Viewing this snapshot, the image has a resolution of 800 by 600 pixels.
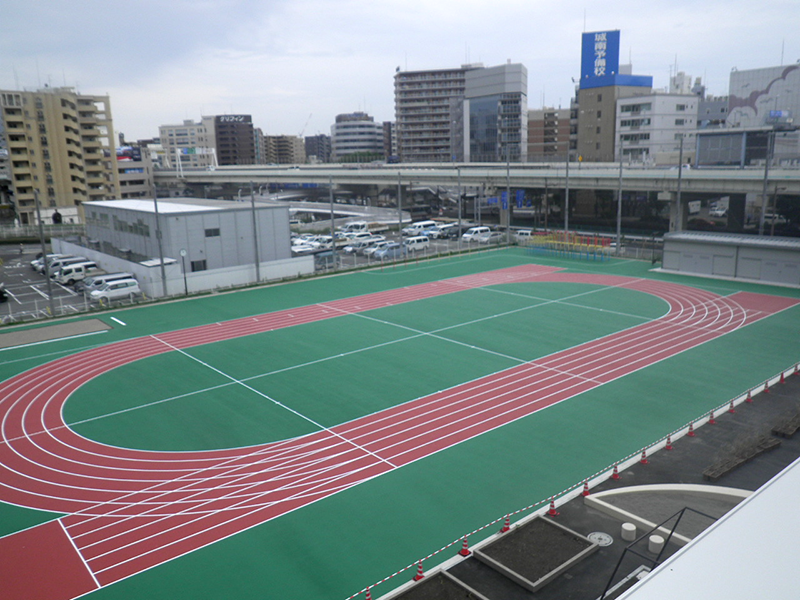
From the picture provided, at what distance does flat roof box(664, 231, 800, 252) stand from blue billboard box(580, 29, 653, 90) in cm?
5175

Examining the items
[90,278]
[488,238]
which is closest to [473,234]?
[488,238]

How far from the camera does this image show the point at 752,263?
33.8 m

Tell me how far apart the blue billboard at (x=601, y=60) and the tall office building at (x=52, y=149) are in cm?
6848

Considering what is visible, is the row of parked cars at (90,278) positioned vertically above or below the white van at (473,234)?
below

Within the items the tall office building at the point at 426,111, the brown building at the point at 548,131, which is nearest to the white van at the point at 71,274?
the tall office building at the point at 426,111

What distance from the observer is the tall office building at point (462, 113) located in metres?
93.1

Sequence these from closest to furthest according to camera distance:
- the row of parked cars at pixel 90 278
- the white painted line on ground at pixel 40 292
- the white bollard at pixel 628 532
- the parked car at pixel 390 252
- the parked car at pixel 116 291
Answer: the white bollard at pixel 628 532 < the parked car at pixel 116 291 < the row of parked cars at pixel 90 278 < the white painted line on ground at pixel 40 292 < the parked car at pixel 390 252

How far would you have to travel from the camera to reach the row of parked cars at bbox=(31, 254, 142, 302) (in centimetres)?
3341

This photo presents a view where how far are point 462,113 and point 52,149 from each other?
6555 cm

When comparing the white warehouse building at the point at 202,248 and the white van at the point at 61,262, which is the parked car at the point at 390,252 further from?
the white van at the point at 61,262

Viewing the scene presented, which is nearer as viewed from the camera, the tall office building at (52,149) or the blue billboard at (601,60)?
the tall office building at (52,149)

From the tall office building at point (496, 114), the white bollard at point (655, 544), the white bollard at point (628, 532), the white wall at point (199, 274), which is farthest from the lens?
the tall office building at point (496, 114)

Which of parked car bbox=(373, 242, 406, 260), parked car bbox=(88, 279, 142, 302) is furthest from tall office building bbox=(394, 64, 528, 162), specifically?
parked car bbox=(88, 279, 142, 302)

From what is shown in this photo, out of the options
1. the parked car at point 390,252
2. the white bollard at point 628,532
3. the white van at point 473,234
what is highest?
the white van at point 473,234
